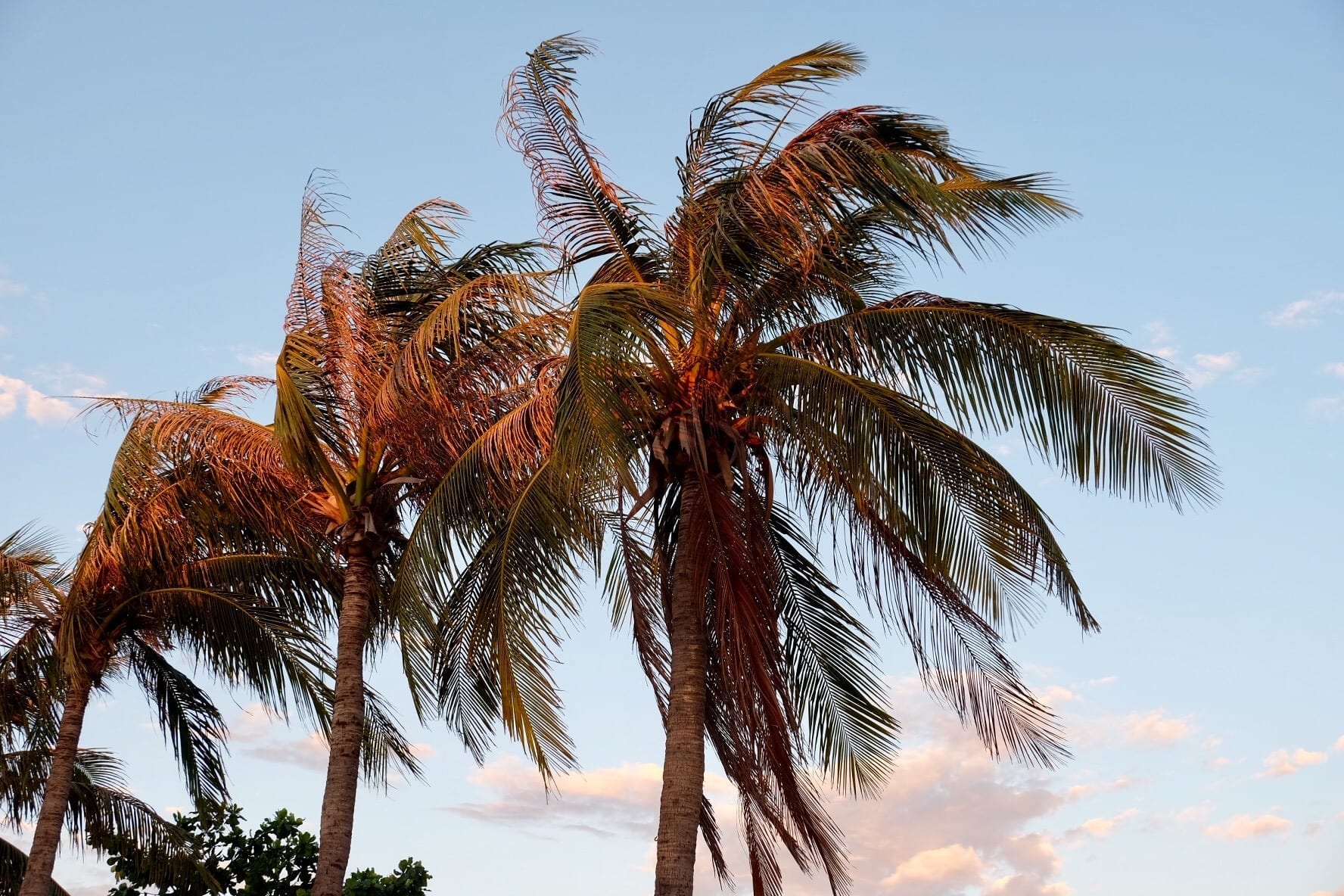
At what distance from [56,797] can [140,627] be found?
2.22 meters

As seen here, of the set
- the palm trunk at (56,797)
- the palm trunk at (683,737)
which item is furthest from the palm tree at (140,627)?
the palm trunk at (683,737)

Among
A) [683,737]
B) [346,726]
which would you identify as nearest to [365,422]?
[346,726]

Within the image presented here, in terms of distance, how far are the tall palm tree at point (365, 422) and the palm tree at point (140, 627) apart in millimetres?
649

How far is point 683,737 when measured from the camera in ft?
34.7

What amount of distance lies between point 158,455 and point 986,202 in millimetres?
9436

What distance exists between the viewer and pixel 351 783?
13422mm

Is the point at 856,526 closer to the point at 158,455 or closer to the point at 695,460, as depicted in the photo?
the point at 695,460

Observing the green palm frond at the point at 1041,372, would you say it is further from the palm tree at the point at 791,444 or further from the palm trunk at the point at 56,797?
the palm trunk at the point at 56,797

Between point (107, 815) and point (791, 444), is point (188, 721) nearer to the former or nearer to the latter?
point (107, 815)

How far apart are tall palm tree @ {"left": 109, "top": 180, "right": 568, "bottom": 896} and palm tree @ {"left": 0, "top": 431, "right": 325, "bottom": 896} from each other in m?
0.65

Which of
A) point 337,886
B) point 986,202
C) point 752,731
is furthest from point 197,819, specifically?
point 986,202

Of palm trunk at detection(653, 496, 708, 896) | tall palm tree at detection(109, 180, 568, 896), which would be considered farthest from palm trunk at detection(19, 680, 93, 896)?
palm trunk at detection(653, 496, 708, 896)

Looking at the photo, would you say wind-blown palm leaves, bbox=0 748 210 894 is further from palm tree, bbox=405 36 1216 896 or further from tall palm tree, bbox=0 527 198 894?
palm tree, bbox=405 36 1216 896

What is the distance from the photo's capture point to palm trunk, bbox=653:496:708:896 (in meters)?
10.1
